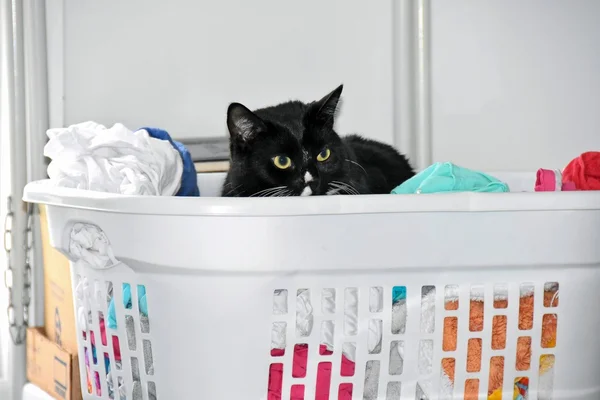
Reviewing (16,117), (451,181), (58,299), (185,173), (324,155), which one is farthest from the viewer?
(16,117)

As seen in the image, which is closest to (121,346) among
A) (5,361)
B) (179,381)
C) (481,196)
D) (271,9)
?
(179,381)

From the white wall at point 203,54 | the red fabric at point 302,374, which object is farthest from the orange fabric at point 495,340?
the white wall at point 203,54

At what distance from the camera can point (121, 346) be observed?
84cm

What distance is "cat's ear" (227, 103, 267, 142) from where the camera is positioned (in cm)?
100

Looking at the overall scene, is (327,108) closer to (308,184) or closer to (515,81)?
(308,184)

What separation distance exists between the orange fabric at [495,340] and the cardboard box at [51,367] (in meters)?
0.79

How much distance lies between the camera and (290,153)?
102 centimetres

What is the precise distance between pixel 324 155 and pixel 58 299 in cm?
67

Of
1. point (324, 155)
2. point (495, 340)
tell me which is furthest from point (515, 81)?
point (495, 340)

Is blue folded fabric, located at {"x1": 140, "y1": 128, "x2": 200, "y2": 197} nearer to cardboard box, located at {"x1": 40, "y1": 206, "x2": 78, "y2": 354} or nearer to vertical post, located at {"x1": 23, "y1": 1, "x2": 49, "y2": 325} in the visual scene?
cardboard box, located at {"x1": 40, "y1": 206, "x2": 78, "y2": 354}

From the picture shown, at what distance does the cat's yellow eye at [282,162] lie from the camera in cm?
102

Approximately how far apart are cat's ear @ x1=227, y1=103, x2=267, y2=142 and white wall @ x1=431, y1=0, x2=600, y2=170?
71cm

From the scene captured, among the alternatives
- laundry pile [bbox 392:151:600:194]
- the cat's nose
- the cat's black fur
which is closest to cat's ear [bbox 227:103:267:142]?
the cat's black fur

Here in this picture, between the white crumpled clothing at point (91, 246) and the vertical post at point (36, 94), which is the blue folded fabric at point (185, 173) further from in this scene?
the vertical post at point (36, 94)
